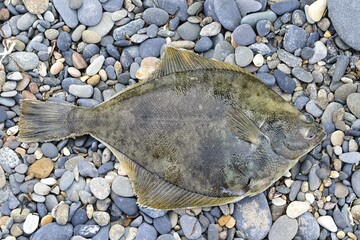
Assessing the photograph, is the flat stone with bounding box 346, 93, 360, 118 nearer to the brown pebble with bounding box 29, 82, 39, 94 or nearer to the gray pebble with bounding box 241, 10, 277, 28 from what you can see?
the gray pebble with bounding box 241, 10, 277, 28

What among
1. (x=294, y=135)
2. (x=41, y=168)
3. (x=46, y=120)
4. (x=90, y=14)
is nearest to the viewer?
(x=294, y=135)

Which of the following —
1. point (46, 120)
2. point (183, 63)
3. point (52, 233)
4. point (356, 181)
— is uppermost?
point (183, 63)

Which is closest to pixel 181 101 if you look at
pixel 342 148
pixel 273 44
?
pixel 273 44

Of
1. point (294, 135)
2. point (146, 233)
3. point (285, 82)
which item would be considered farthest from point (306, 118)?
point (146, 233)

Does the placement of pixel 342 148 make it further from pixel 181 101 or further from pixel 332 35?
pixel 181 101

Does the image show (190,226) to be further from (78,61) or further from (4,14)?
(4,14)

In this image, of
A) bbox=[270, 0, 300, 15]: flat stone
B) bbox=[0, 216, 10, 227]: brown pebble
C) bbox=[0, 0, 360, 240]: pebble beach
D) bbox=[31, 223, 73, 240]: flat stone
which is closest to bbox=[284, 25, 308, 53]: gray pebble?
bbox=[0, 0, 360, 240]: pebble beach

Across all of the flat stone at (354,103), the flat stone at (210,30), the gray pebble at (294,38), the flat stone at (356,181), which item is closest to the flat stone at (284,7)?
the gray pebble at (294,38)
